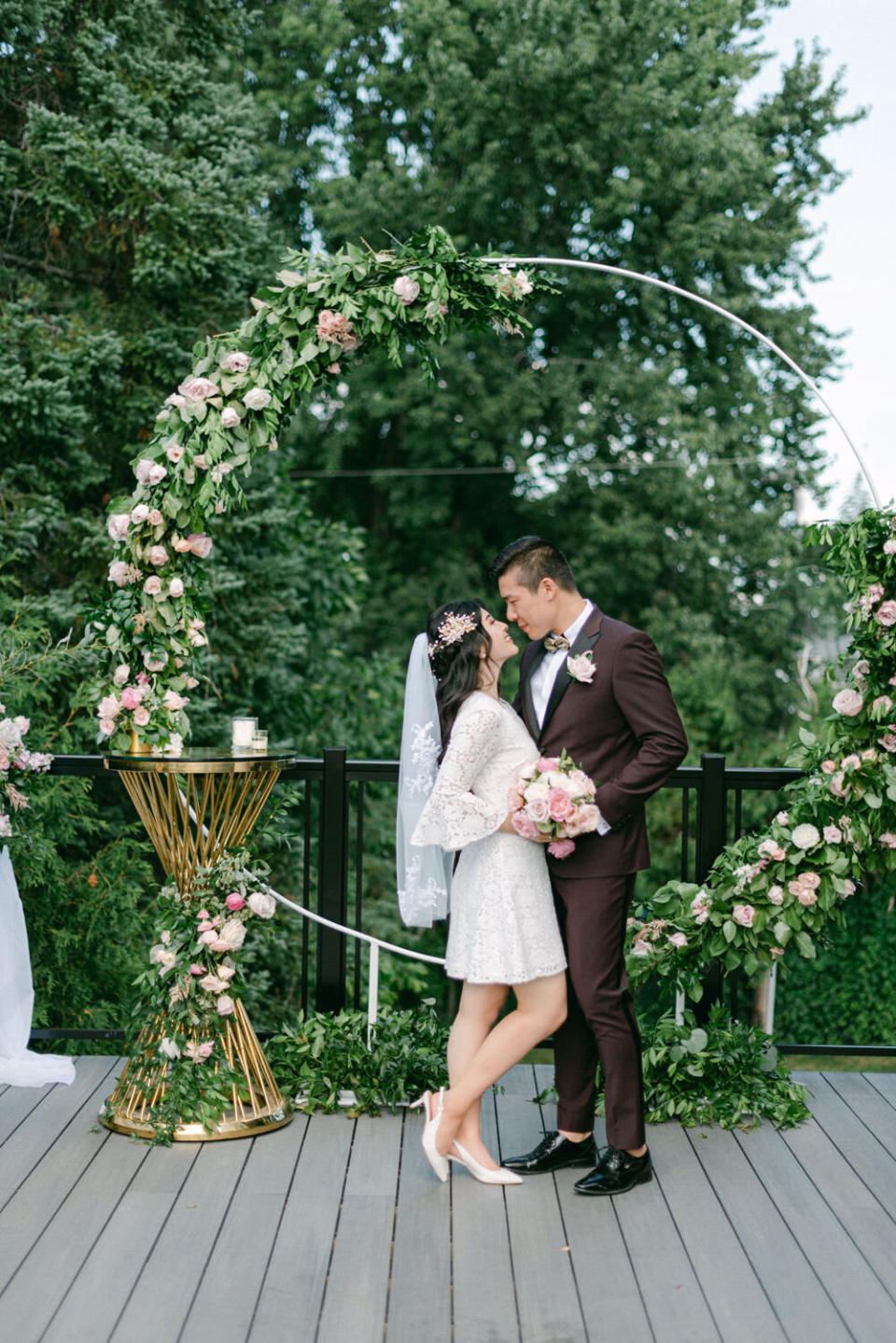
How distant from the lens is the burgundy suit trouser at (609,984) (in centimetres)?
333

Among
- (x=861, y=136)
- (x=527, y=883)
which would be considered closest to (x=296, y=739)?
(x=527, y=883)

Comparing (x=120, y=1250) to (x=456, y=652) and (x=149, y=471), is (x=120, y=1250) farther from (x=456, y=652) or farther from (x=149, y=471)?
(x=149, y=471)

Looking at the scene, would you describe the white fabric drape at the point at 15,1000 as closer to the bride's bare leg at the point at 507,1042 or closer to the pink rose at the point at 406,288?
the bride's bare leg at the point at 507,1042

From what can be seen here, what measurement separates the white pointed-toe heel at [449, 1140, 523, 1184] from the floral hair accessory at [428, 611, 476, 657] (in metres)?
1.34

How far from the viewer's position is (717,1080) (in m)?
3.95

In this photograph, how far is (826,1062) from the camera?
12945 millimetres

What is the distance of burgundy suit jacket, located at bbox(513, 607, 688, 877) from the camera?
327cm

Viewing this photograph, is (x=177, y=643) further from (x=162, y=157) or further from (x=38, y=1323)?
(x=162, y=157)

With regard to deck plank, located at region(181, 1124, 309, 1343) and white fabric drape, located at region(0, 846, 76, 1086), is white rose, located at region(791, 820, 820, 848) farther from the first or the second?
white fabric drape, located at region(0, 846, 76, 1086)

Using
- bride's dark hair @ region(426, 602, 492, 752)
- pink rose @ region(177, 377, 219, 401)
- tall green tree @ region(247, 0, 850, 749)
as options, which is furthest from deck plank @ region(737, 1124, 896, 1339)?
tall green tree @ region(247, 0, 850, 749)

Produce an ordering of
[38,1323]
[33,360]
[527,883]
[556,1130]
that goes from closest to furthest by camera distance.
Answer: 1. [38,1323]
2. [527,883]
3. [556,1130]
4. [33,360]

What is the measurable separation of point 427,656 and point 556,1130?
1373 mm

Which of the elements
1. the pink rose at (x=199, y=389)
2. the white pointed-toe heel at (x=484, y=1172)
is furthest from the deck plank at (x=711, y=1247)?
the pink rose at (x=199, y=389)

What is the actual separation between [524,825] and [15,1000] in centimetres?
194
